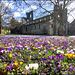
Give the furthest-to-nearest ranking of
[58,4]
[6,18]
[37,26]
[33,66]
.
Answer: [37,26]
[6,18]
[58,4]
[33,66]

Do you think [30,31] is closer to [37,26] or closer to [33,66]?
[37,26]

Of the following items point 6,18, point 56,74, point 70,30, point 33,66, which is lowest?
point 56,74

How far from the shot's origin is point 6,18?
2683cm

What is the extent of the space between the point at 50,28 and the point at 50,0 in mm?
14380

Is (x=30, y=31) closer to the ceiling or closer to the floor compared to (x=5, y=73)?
closer to the ceiling

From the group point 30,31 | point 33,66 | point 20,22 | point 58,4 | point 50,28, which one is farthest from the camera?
point 20,22

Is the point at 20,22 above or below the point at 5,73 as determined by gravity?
above

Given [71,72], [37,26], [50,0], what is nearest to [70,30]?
[37,26]

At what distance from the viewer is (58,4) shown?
1831 centimetres

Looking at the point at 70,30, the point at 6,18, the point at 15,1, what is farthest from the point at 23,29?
the point at 15,1

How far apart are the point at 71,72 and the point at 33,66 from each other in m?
0.76

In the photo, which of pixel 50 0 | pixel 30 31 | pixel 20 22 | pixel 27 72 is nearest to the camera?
pixel 27 72

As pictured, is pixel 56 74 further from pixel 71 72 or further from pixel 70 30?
pixel 70 30

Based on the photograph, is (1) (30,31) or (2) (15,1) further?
(1) (30,31)
